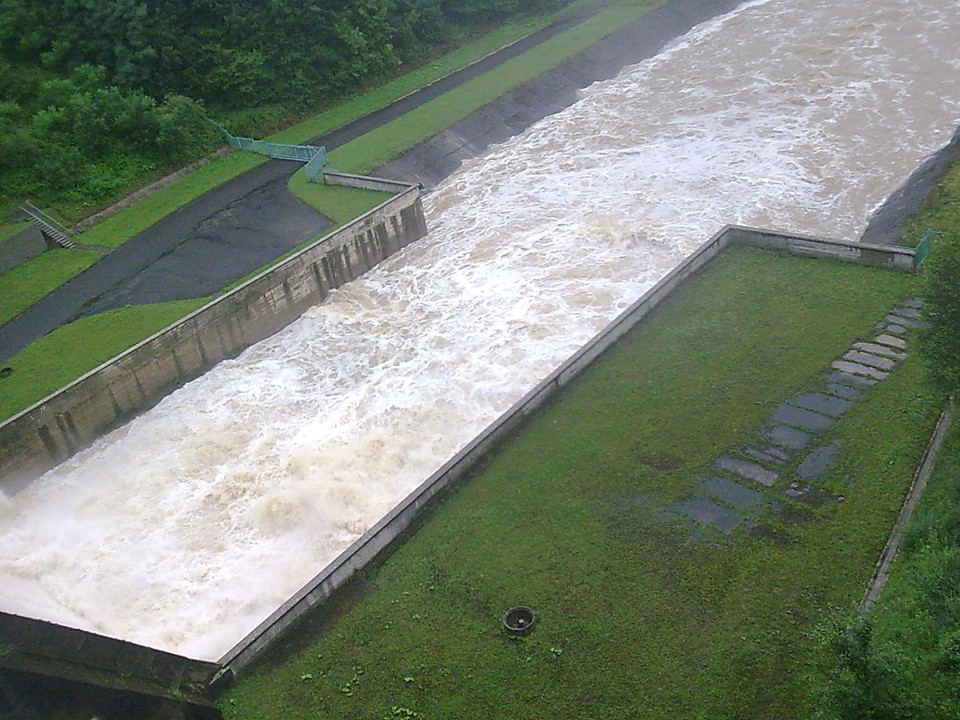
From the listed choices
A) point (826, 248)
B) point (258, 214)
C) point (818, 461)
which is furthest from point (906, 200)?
point (258, 214)

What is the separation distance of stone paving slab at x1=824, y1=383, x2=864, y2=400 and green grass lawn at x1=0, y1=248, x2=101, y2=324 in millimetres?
18357

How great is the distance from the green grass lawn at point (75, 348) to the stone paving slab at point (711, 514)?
1270 centimetres

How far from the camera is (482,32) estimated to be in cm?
3891

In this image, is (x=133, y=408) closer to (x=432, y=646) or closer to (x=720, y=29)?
(x=432, y=646)

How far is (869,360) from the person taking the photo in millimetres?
16672

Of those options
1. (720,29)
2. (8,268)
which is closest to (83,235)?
(8,268)

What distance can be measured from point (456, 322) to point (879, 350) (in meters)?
9.17

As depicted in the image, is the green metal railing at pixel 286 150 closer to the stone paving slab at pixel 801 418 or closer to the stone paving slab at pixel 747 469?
the stone paving slab at pixel 801 418

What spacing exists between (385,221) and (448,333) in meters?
4.94

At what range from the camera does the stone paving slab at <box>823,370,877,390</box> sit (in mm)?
16094

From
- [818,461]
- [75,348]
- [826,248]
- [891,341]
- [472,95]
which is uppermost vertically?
[472,95]

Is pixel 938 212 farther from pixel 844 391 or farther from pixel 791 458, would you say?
pixel 791 458

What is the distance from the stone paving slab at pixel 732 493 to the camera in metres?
13.9

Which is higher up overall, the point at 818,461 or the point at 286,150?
the point at 286,150
